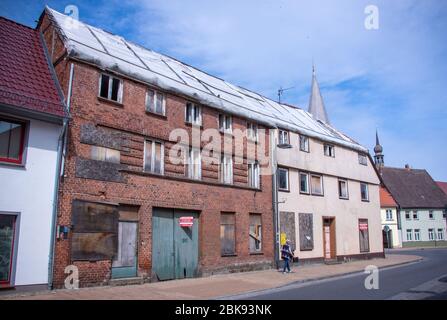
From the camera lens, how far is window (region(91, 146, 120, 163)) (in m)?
14.8

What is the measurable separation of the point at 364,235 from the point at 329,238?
4.78 meters

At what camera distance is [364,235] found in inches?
1205

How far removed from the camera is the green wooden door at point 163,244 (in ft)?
53.9

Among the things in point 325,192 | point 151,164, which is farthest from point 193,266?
point 325,192

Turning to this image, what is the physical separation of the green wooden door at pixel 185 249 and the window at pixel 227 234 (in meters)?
1.65

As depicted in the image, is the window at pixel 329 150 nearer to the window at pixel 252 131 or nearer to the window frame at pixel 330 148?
the window frame at pixel 330 148

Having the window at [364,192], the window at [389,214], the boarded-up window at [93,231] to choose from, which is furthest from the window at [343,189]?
the window at [389,214]

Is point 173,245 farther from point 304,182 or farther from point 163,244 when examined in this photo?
point 304,182

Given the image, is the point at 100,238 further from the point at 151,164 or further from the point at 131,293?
the point at 151,164

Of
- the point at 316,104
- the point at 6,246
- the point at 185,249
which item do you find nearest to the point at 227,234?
the point at 185,249

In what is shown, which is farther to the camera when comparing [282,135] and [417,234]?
[417,234]

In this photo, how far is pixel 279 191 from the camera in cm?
2341
